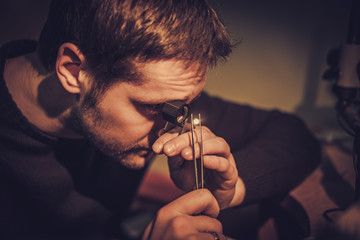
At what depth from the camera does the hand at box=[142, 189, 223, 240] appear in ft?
1.81

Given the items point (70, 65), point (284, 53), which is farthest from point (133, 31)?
point (284, 53)

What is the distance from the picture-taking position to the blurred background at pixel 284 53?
1.47m

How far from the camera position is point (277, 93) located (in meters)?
1.67

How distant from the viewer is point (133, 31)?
0.69m

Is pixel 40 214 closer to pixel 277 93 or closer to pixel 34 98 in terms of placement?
pixel 34 98

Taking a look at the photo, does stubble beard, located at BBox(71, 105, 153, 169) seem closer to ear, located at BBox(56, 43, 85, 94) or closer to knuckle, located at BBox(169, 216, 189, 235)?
ear, located at BBox(56, 43, 85, 94)

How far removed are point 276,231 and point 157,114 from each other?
881mm

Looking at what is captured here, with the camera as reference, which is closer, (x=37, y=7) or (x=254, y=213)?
(x=254, y=213)

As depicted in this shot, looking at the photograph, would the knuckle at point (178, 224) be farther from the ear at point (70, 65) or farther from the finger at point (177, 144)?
the ear at point (70, 65)

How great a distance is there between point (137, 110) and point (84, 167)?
576 millimetres

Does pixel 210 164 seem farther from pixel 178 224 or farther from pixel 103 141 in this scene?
pixel 103 141

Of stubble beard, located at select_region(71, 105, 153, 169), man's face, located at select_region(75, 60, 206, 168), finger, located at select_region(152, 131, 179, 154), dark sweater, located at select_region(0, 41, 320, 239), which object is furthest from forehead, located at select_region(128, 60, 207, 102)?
dark sweater, located at select_region(0, 41, 320, 239)

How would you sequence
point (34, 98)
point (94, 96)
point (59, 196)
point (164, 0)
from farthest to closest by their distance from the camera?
point (59, 196) → point (34, 98) → point (94, 96) → point (164, 0)

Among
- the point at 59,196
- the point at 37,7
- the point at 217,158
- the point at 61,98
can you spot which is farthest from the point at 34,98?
the point at 217,158
